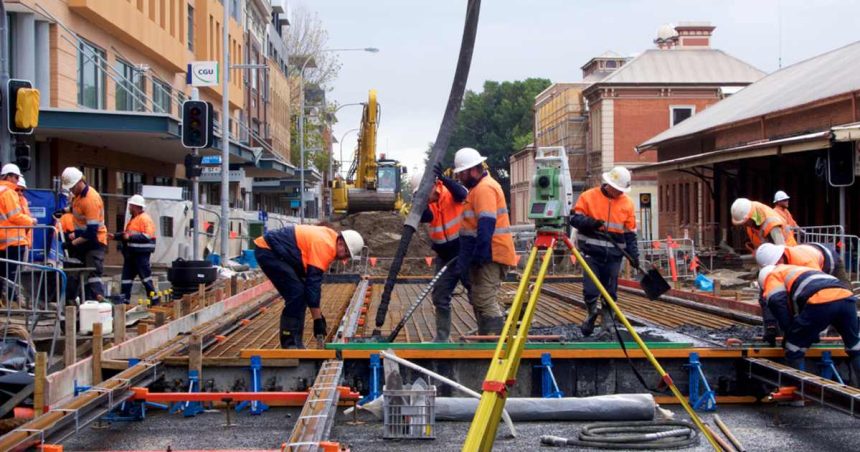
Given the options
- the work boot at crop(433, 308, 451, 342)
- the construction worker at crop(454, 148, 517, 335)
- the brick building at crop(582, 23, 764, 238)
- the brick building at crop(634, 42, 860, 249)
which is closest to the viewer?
the construction worker at crop(454, 148, 517, 335)

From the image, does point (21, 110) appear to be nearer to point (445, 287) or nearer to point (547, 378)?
point (445, 287)

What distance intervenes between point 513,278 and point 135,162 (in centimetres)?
1396

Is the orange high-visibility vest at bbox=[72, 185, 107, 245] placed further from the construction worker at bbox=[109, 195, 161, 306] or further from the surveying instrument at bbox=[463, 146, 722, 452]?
the surveying instrument at bbox=[463, 146, 722, 452]

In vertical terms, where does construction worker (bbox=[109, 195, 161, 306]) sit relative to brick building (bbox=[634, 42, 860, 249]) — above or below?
below

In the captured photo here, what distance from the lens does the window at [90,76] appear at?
2436cm

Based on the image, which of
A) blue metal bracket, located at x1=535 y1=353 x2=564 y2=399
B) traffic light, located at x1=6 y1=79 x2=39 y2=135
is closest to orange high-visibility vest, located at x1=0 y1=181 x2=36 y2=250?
traffic light, located at x1=6 y1=79 x2=39 y2=135

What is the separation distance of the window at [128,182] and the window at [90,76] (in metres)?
2.98

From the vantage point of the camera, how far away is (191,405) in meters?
8.40

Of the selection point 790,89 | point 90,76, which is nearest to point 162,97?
point 90,76

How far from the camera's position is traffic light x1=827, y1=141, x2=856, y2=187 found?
2031 centimetres

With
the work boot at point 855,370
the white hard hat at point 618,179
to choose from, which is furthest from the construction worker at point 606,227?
the work boot at point 855,370

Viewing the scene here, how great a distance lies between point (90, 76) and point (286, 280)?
17628mm

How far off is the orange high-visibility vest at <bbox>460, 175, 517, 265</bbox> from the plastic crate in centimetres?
261

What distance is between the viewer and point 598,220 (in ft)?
35.4
